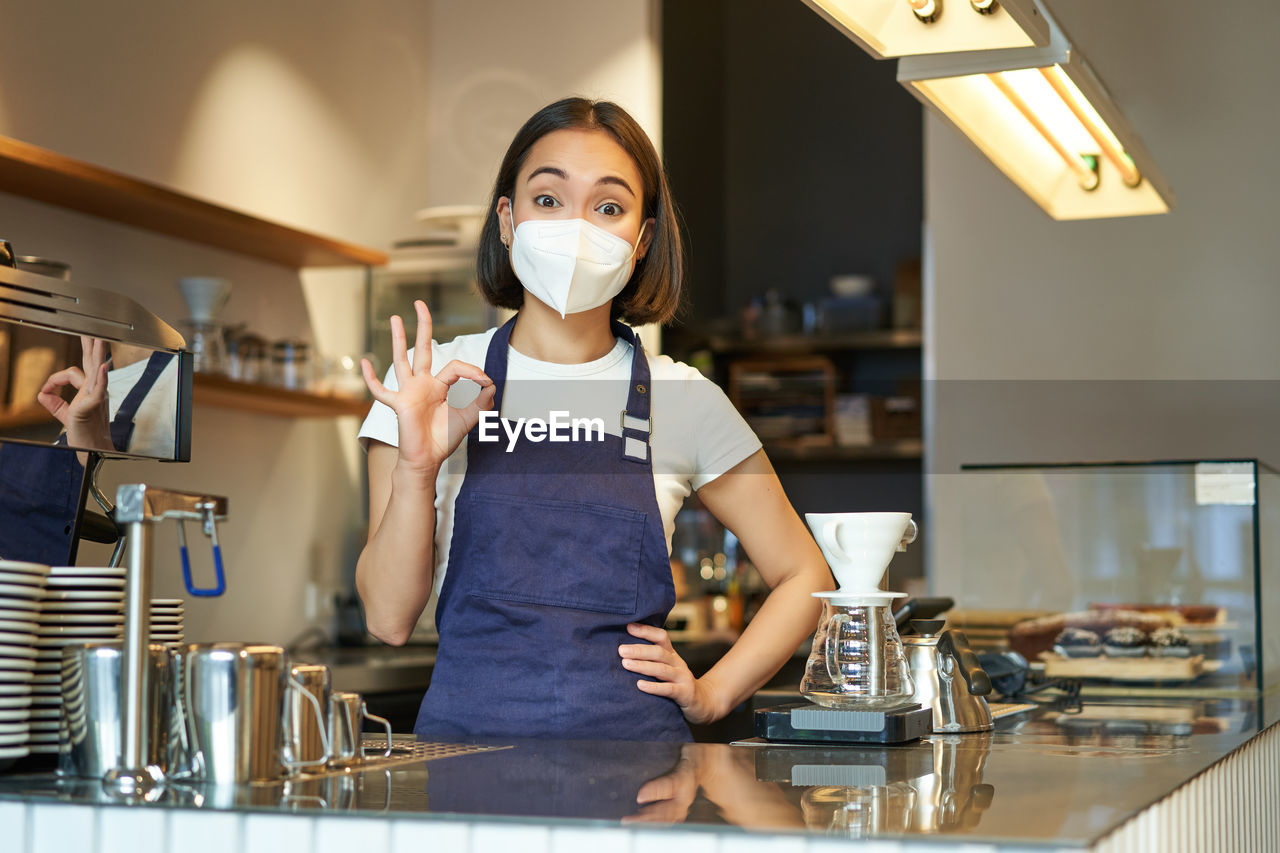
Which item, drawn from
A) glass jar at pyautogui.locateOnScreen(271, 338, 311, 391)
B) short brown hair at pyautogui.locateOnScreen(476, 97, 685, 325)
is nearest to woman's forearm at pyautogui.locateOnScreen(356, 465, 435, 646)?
short brown hair at pyautogui.locateOnScreen(476, 97, 685, 325)

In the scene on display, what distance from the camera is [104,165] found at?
10.2ft

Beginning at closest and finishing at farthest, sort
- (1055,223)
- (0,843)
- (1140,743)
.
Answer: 1. (0,843)
2. (1140,743)
3. (1055,223)

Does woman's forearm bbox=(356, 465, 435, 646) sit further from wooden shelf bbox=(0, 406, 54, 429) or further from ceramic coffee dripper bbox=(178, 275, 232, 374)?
ceramic coffee dripper bbox=(178, 275, 232, 374)

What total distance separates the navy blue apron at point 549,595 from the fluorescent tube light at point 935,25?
25.4 inches

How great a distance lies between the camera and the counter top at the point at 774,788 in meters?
0.99

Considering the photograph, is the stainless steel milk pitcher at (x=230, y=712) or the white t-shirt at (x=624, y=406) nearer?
the stainless steel milk pitcher at (x=230, y=712)

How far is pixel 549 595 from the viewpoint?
168 centimetres

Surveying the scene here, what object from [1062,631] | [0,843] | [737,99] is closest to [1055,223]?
[1062,631]

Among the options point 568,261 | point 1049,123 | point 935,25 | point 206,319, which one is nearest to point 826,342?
point 206,319

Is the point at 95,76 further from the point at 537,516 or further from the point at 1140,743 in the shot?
the point at 1140,743

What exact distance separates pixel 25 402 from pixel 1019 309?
298 cm

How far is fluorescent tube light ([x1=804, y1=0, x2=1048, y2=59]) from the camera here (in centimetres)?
188

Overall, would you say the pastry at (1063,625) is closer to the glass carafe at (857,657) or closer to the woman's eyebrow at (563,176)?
the glass carafe at (857,657)

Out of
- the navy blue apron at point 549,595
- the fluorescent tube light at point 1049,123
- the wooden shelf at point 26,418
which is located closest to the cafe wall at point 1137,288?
the fluorescent tube light at point 1049,123
